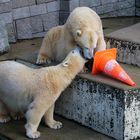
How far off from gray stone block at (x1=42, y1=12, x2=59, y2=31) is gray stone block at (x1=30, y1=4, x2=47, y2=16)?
0.09 meters

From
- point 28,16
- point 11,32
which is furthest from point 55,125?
point 28,16

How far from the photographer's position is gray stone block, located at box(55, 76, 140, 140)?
4.23m

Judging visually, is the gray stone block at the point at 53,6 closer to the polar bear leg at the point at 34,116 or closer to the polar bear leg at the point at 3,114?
the polar bear leg at the point at 3,114

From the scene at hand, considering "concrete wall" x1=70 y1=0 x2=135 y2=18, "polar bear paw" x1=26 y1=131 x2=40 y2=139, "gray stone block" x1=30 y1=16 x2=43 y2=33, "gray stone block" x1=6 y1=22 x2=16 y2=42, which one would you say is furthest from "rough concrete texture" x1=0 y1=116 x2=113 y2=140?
"concrete wall" x1=70 y1=0 x2=135 y2=18

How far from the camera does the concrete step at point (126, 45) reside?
4.88 m

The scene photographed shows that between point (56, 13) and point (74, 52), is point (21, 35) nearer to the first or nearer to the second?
point (56, 13)

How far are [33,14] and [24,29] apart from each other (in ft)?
1.01

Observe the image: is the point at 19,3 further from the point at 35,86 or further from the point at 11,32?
the point at 35,86

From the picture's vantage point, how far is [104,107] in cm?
441

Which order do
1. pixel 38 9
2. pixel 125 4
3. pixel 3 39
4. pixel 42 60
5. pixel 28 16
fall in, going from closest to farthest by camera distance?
pixel 42 60 < pixel 3 39 < pixel 28 16 < pixel 38 9 < pixel 125 4

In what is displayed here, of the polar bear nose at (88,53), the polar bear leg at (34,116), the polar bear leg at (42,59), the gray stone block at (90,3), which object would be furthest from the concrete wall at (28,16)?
the polar bear leg at (34,116)

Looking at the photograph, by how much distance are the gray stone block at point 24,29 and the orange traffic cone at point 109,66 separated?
2.55 metres

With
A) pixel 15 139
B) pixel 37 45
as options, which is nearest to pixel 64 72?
pixel 15 139

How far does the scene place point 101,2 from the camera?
7914 millimetres
